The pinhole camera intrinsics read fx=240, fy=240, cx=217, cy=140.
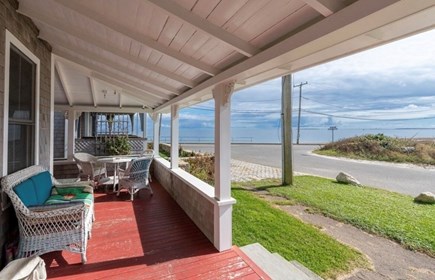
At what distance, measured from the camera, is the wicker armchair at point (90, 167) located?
630 centimetres

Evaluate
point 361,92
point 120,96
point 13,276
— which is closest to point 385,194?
point 13,276

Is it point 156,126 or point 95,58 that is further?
point 156,126

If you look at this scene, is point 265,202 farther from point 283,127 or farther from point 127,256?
point 127,256

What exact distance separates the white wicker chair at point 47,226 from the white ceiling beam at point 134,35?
6.24 ft

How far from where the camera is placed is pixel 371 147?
14.5 metres

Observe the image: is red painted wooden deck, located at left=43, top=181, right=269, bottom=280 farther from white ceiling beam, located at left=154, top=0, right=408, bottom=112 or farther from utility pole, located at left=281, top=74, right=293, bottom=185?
utility pole, located at left=281, top=74, right=293, bottom=185

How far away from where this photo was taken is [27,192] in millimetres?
2863

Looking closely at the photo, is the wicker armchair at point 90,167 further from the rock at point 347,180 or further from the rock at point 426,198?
the rock at point 426,198

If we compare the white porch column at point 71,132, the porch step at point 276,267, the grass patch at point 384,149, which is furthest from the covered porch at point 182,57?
the grass patch at point 384,149

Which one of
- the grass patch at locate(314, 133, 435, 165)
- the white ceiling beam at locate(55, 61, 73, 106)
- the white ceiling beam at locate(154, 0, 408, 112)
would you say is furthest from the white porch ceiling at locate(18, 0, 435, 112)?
the grass patch at locate(314, 133, 435, 165)

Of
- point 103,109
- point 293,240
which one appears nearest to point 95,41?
point 293,240

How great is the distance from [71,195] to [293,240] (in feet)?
11.7

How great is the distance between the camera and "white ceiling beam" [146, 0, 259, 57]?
1.93 m

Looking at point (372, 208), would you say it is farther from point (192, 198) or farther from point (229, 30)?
point (229, 30)
